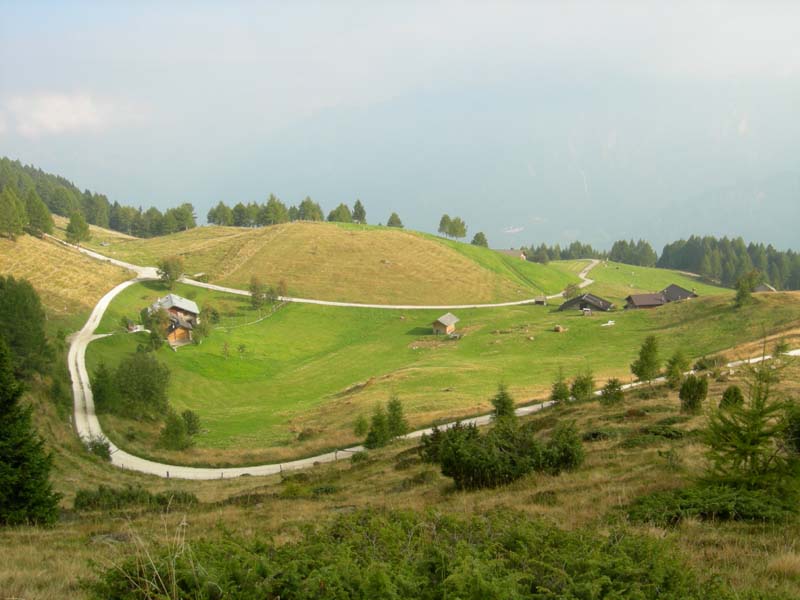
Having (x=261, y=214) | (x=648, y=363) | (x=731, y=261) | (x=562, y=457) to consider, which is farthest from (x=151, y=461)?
(x=731, y=261)

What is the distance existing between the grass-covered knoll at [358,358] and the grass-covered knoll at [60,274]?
16.3 ft

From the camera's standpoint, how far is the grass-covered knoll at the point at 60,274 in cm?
A: 7719

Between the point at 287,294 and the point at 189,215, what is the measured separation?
274 feet

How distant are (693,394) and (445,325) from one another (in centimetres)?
6318

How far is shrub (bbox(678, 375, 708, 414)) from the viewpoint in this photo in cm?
2414

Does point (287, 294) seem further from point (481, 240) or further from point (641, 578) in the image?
point (641, 578)

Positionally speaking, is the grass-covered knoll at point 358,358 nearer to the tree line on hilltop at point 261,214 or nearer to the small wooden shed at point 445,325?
the small wooden shed at point 445,325

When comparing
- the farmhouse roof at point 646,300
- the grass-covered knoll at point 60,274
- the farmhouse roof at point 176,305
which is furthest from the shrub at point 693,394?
the farmhouse roof at point 646,300

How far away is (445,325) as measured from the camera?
87312mm

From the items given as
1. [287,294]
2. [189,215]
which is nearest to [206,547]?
[287,294]

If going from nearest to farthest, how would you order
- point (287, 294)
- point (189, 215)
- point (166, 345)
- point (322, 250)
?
1. point (166, 345)
2. point (287, 294)
3. point (322, 250)
4. point (189, 215)

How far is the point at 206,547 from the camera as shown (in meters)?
5.98

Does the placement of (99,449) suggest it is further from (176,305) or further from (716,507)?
(176,305)

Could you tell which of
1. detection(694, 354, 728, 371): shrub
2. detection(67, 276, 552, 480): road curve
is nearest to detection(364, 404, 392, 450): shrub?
detection(67, 276, 552, 480): road curve
